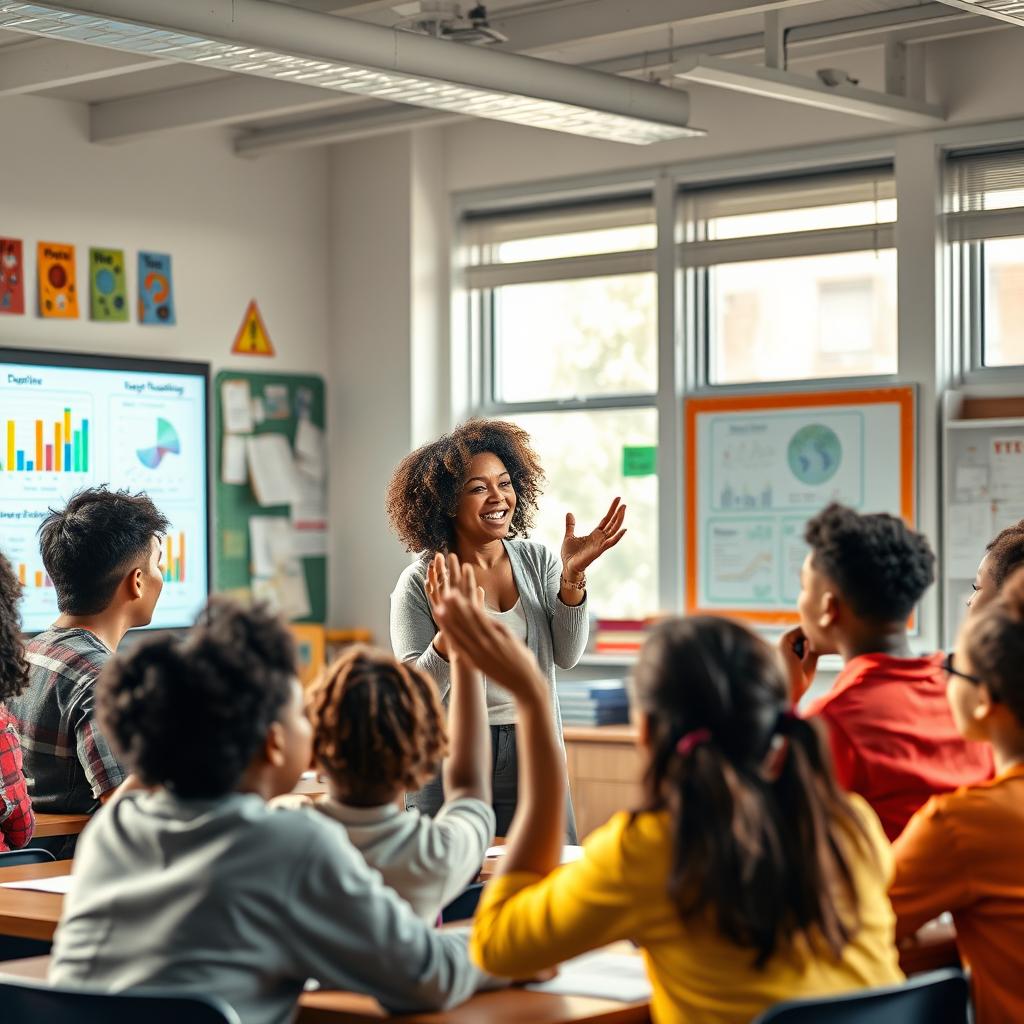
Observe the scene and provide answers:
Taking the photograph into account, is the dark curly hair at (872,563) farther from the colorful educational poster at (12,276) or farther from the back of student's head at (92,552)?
the colorful educational poster at (12,276)

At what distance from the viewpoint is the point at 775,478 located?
6.09 meters

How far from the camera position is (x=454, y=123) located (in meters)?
6.90

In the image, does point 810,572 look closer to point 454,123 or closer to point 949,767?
point 949,767

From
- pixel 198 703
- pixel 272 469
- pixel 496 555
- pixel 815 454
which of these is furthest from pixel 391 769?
pixel 272 469

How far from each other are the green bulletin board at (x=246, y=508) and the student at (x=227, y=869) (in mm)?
4537

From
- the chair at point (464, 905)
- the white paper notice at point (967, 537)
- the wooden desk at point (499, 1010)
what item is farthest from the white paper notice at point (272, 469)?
A: the wooden desk at point (499, 1010)

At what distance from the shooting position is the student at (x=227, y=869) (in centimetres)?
198

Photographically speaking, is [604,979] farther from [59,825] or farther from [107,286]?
[107,286]

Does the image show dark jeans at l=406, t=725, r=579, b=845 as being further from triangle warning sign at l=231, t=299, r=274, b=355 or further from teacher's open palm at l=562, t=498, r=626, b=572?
triangle warning sign at l=231, t=299, r=274, b=355

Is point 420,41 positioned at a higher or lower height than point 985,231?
higher

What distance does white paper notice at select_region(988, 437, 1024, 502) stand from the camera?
5.54 metres

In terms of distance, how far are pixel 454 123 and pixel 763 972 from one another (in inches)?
215

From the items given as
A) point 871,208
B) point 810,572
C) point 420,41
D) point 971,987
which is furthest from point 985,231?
point 971,987

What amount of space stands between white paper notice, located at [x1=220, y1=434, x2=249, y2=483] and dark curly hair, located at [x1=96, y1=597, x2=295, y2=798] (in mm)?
4602
